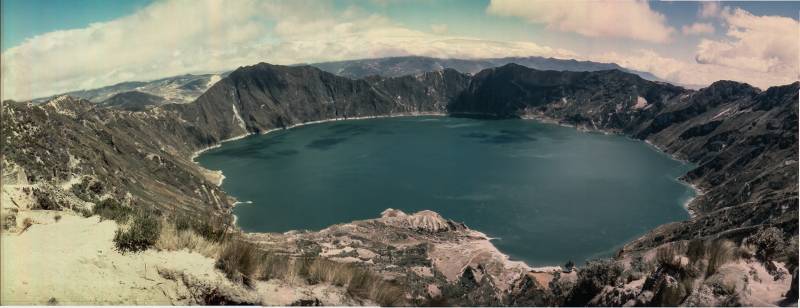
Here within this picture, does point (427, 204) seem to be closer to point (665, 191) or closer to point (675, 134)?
point (665, 191)

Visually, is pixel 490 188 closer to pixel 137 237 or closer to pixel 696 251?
pixel 696 251

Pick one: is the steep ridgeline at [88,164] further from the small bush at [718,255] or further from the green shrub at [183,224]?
the small bush at [718,255]

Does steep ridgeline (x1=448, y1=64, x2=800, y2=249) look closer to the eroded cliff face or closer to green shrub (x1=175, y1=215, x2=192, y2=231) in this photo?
the eroded cliff face

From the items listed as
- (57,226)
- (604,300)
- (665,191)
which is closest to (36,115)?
(57,226)

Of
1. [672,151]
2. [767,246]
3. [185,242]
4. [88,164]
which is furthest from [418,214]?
[672,151]

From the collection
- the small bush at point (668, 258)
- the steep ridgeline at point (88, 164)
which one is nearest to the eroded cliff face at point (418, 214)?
the steep ridgeline at point (88, 164)

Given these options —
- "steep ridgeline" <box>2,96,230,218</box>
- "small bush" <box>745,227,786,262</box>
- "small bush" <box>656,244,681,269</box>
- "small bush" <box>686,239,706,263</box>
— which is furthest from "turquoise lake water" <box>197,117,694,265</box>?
"small bush" <box>656,244,681,269</box>

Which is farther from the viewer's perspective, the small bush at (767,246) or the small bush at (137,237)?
the small bush at (767,246)
